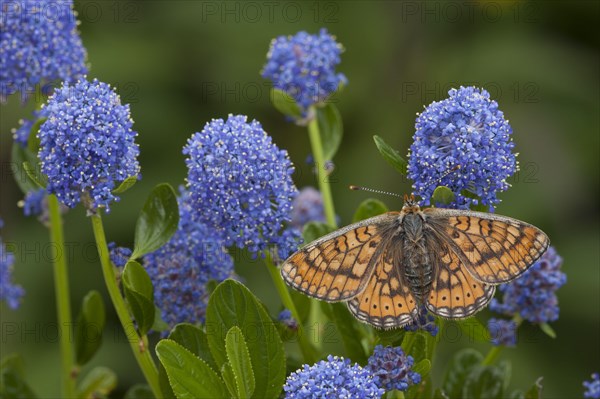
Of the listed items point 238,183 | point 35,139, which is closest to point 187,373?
point 238,183

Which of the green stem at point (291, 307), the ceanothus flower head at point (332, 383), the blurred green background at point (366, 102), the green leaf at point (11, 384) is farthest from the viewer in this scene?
the blurred green background at point (366, 102)

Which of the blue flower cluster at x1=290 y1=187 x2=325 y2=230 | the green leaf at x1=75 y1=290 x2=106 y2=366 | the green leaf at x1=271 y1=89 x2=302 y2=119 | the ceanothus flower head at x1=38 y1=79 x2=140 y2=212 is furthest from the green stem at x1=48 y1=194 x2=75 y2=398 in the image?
the blue flower cluster at x1=290 y1=187 x2=325 y2=230

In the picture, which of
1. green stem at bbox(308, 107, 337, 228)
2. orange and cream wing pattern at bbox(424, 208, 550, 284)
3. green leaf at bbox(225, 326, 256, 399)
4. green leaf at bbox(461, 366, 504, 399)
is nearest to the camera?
green leaf at bbox(225, 326, 256, 399)

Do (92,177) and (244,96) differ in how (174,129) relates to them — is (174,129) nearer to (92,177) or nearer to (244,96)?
(244,96)

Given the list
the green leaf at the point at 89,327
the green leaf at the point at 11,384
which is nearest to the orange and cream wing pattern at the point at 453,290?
the green leaf at the point at 89,327

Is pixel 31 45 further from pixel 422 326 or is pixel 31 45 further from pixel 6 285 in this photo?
pixel 422 326

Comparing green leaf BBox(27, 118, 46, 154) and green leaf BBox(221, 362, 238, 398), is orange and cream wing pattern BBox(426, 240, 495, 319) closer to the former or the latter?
green leaf BBox(221, 362, 238, 398)

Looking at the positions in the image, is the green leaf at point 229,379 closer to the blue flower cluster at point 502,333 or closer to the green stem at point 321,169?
the green stem at point 321,169
